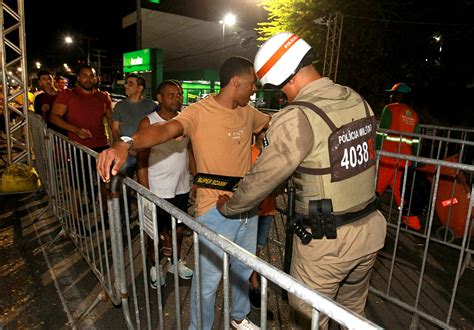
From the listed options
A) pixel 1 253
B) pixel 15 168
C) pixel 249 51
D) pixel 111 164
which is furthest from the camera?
pixel 249 51

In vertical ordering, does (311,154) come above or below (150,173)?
above

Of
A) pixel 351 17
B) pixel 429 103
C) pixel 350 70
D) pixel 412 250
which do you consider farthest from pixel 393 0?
pixel 412 250

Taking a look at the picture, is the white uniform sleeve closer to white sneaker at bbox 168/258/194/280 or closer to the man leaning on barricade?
the man leaning on barricade

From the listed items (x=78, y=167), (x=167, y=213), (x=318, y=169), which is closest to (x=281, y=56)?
(x=318, y=169)

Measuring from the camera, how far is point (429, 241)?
443 centimetres

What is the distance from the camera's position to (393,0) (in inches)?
512

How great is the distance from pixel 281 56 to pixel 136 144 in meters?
1.09

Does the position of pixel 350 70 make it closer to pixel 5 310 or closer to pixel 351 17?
pixel 351 17

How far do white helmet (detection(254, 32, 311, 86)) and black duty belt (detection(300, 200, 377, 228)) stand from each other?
81 cm

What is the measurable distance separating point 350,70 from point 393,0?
3.01 metres

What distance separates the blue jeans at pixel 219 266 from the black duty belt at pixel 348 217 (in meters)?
0.68

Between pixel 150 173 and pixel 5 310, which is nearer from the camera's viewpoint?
pixel 5 310

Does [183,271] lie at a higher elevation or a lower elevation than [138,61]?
lower

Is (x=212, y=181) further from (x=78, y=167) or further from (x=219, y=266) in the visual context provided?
(x=78, y=167)
